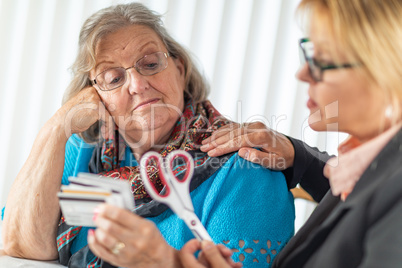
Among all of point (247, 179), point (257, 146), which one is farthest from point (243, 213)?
point (257, 146)

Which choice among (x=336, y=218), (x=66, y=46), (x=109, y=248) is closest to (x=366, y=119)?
(x=336, y=218)

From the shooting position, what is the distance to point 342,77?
26.5 inches

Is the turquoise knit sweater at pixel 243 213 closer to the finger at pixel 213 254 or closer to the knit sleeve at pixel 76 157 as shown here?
the finger at pixel 213 254

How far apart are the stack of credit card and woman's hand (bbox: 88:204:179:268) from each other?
18 millimetres

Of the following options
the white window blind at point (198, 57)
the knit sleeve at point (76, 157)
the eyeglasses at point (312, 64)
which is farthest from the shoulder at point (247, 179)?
the white window blind at point (198, 57)

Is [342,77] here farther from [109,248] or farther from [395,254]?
[109,248]

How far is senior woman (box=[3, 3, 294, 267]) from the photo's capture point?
3.80ft

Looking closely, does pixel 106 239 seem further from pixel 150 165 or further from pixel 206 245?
pixel 150 165

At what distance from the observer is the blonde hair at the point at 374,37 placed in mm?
641

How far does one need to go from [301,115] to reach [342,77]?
1.57 m

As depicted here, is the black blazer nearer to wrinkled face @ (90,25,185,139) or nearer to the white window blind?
wrinkled face @ (90,25,185,139)

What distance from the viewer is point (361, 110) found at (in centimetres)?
67

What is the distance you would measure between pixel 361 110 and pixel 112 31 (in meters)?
1.01

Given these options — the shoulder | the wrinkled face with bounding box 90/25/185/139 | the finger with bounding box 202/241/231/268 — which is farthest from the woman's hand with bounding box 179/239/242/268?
the wrinkled face with bounding box 90/25/185/139
